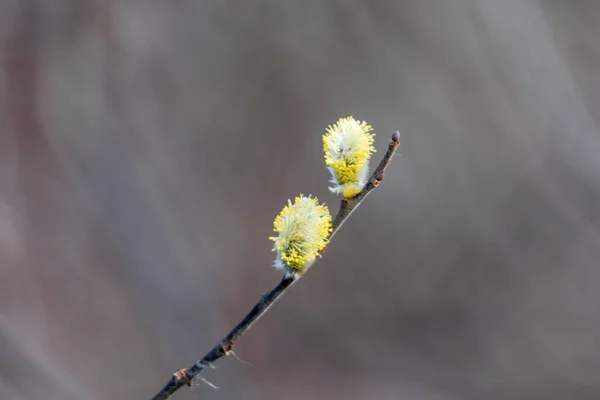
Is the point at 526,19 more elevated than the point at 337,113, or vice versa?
the point at 526,19

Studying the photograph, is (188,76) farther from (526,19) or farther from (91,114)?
(526,19)

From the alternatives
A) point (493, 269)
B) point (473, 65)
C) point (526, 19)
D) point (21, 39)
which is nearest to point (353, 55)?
point (473, 65)

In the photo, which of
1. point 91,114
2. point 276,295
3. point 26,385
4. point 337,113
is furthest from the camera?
point 337,113

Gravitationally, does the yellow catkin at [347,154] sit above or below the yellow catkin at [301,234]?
above

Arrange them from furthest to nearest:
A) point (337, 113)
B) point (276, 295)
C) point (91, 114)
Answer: point (337, 113) → point (91, 114) → point (276, 295)

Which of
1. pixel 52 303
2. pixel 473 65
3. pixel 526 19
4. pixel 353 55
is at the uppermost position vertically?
pixel 526 19

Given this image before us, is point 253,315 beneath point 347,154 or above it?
beneath

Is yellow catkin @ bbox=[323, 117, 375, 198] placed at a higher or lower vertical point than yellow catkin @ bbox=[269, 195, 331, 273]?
higher

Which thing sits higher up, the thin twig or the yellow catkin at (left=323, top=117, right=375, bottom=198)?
the yellow catkin at (left=323, top=117, right=375, bottom=198)
